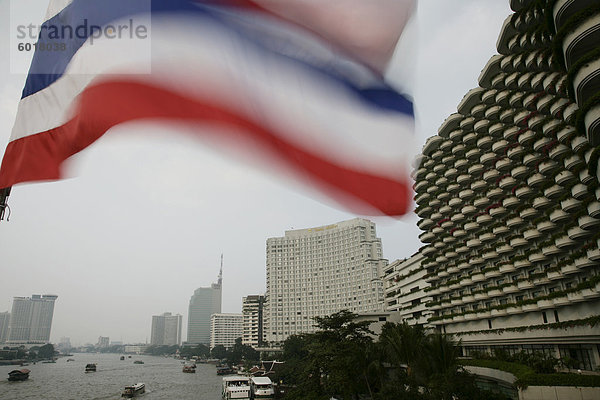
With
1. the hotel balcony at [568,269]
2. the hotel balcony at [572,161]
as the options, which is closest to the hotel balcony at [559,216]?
the hotel balcony at [568,269]

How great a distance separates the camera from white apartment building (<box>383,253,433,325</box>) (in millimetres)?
48438

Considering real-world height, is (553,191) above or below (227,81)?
above

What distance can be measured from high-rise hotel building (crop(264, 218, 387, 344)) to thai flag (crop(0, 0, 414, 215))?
96.2 metres

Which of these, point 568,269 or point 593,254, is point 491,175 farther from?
point 593,254

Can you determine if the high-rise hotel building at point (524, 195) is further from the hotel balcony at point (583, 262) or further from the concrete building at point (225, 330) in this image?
the concrete building at point (225, 330)

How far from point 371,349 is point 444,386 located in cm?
1269

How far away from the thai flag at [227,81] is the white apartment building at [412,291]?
38235 mm

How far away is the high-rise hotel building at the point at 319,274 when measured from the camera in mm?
103875

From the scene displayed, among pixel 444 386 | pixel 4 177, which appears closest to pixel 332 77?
pixel 4 177

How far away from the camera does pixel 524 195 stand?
30172 mm

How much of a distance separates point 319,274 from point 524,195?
276ft

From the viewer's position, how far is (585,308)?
23125 millimetres

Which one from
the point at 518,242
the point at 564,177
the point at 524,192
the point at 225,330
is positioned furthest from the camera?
the point at 225,330

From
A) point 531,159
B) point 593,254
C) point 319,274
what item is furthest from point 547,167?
point 319,274
